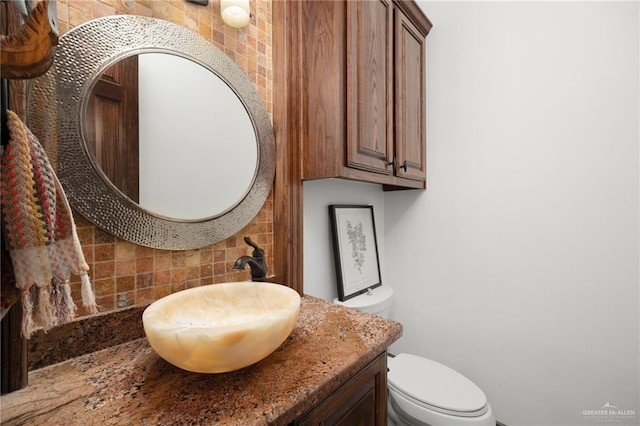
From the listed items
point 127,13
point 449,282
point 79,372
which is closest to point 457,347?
point 449,282

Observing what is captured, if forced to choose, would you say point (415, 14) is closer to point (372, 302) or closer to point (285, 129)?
point (285, 129)

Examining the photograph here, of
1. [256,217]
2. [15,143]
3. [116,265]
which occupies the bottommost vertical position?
[116,265]

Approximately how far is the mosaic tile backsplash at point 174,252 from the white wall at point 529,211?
0.45 metres

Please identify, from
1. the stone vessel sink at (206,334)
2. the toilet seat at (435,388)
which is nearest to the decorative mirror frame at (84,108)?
the stone vessel sink at (206,334)

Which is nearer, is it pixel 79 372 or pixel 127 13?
pixel 79 372

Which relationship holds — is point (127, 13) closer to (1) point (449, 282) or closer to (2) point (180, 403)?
(2) point (180, 403)

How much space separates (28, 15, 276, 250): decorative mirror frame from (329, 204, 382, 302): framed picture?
27.5 inches

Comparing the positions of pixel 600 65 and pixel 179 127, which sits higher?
pixel 600 65

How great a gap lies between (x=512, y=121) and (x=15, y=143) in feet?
5.67

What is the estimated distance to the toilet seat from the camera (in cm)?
108

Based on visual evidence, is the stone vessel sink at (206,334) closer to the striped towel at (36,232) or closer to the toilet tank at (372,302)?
the striped towel at (36,232)

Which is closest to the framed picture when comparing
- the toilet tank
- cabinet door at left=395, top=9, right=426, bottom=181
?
the toilet tank

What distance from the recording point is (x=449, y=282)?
1.55 meters

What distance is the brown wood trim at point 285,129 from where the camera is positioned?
105 centimetres
